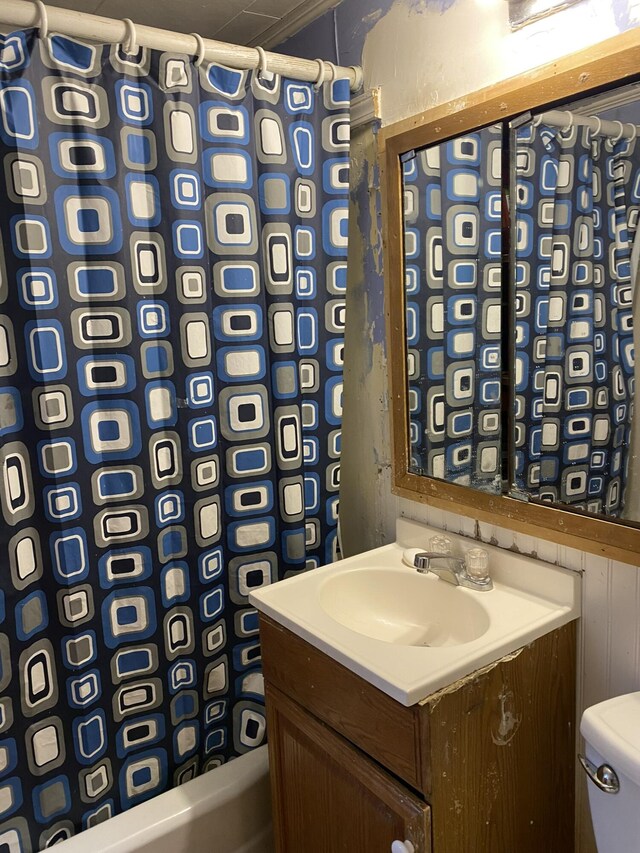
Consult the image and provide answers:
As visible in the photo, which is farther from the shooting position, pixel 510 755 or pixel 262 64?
pixel 262 64

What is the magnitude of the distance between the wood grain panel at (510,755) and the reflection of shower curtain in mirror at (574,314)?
0.33 m

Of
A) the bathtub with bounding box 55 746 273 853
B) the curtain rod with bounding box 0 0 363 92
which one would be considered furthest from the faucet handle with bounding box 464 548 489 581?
the curtain rod with bounding box 0 0 363 92

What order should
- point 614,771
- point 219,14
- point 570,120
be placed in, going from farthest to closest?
point 219,14 → point 570,120 → point 614,771

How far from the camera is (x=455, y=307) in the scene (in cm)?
148

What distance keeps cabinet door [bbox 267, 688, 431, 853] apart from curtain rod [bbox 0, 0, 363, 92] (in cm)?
144

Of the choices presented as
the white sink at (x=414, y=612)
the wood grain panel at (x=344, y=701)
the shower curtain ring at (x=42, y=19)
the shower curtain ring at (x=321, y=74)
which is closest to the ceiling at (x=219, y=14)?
the shower curtain ring at (x=321, y=74)

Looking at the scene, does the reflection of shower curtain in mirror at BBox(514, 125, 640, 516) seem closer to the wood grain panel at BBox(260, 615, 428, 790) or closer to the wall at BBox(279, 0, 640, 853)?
the wall at BBox(279, 0, 640, 853)

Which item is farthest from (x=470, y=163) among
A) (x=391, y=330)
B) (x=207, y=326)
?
(x=207, y=326)

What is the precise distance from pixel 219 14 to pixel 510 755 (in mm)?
1889

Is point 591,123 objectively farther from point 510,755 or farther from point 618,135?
point 510,755

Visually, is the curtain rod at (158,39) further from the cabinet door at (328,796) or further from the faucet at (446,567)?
the cabinet door at (328,796)

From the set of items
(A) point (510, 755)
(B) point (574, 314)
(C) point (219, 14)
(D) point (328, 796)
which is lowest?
(D) point (328, 796)

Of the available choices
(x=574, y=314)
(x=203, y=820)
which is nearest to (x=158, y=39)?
(x=574, y=314)

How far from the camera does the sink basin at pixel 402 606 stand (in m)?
1.39
